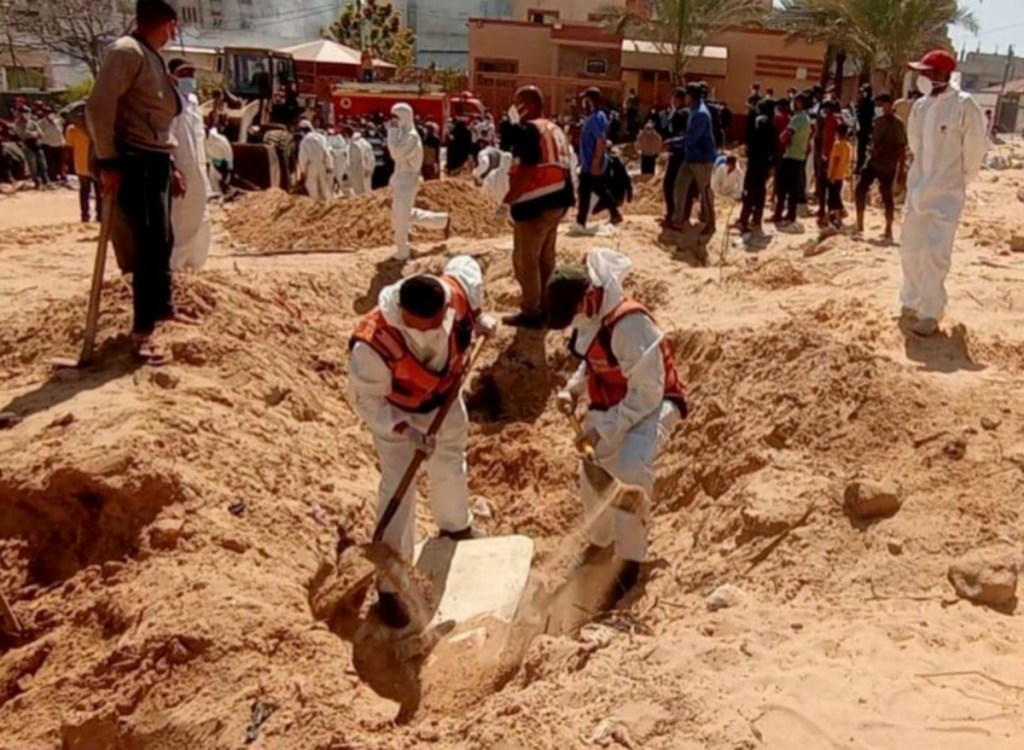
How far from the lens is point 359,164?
15555mm

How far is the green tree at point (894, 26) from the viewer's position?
19.3 metres

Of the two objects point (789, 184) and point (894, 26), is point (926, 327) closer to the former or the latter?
point (789, 184)

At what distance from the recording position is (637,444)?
13.4 ft

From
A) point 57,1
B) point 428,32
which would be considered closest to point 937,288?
point 57,1

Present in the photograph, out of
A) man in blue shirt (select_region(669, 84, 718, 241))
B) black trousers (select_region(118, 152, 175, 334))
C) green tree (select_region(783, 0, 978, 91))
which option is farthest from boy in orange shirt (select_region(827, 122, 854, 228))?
green tree (select_region(783, 0, 978, 91))

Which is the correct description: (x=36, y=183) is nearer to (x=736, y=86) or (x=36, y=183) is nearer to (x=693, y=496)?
(x=693, y=496)

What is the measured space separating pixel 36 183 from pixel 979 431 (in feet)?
57.9

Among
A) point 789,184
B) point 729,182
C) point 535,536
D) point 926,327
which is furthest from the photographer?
point 729,182

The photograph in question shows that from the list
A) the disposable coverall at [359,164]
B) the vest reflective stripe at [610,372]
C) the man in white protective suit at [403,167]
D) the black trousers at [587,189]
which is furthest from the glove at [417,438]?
the disposable coverall at [359,164]

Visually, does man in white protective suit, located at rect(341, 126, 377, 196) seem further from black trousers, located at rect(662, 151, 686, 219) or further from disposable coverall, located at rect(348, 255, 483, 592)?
disposable coverall, located at rect(348, 255, 483, 592)

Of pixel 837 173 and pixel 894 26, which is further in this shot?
pixel 894 26

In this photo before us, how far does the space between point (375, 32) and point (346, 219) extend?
38.2 m

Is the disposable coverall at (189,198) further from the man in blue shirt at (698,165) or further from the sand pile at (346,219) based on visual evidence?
the man in blue shirt at (698,165)

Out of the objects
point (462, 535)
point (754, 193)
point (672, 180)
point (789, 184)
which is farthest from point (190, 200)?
point (789, 184)
